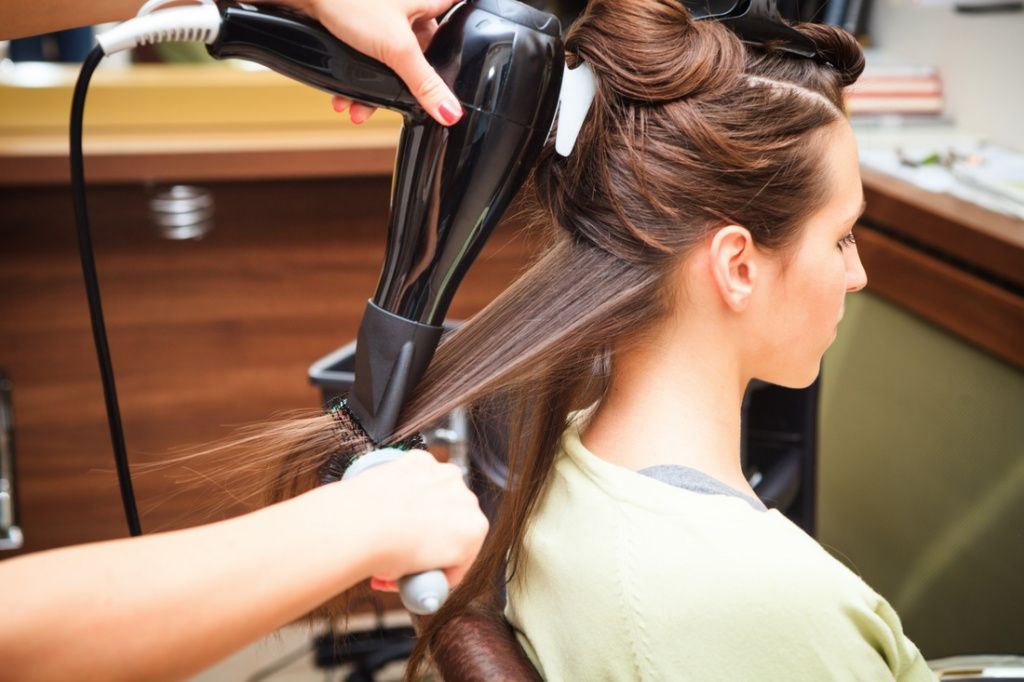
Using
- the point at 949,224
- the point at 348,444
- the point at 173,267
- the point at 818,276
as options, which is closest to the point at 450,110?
the point at 348,444

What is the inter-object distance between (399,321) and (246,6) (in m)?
0.28

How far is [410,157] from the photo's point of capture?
0.82 metres

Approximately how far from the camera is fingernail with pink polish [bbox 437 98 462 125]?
2.52ft

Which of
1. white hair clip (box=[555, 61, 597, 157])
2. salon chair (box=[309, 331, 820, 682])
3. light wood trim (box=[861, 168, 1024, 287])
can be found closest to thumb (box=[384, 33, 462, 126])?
white hair clip (box=[555, 61, 597, 157])

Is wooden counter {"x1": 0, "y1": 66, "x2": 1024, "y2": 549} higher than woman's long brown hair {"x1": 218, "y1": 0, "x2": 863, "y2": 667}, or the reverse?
woman's long brown hair {"x1": 218, "y1": 0, "x2": 863, "y2": 667}

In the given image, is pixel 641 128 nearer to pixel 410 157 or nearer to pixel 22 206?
pixel 410 157

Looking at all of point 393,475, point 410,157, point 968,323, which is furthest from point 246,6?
point 968,323

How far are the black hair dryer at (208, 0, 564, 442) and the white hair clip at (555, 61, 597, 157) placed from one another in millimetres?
52

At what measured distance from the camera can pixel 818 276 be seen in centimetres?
96

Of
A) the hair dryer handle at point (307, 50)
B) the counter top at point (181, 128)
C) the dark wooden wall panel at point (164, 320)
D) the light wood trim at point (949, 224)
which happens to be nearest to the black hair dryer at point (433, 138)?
the hair dryer handle at point (307, 50)

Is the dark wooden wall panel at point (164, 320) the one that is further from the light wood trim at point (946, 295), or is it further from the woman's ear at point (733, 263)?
the woman's ear at point (733, 263)

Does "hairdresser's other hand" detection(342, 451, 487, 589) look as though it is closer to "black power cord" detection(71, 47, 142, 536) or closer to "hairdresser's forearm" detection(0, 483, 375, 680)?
"hairdresser's forearm" detection(0, 483, 375, 680)

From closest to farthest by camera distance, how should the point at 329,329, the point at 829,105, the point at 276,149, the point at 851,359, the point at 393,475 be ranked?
the point at 393,475 < the point at 829,105 < the point at 851,359 < the point at 276,149 < the point at 329,329

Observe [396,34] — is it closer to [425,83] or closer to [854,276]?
[425,83]
